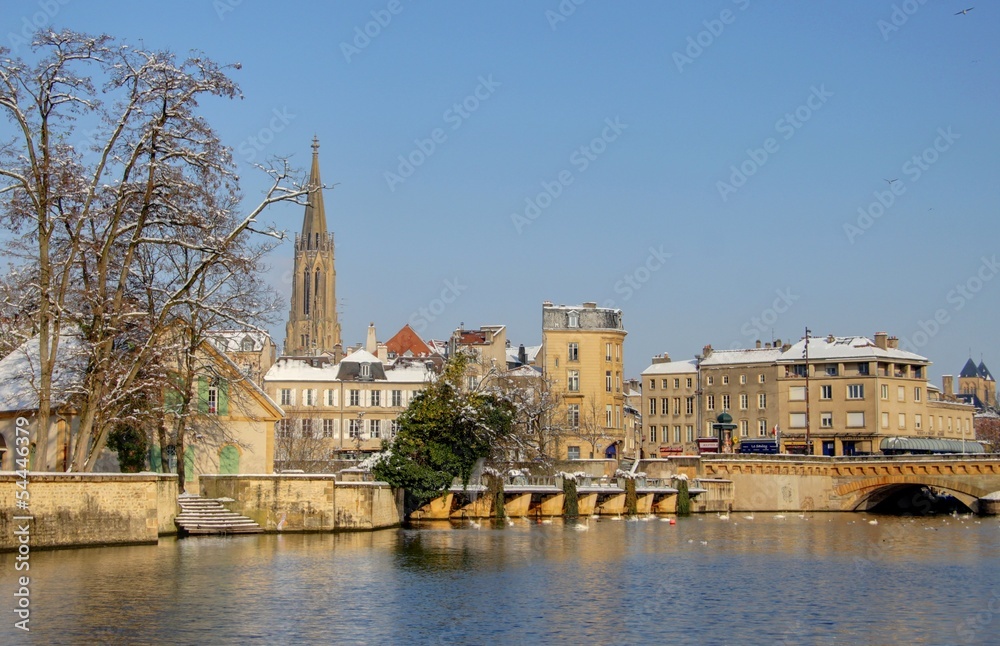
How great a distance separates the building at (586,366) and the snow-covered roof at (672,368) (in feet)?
61.4

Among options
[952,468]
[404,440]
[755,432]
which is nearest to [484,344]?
[755,432]

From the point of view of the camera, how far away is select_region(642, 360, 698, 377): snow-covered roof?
112 metres

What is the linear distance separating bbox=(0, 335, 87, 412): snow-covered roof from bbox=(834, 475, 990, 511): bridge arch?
49.9 meters

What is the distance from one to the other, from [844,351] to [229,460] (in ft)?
215

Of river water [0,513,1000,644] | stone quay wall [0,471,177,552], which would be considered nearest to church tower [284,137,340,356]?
river water [0,513,1000,644]

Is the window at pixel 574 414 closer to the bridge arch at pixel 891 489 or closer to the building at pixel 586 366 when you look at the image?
the building at pixel 586 366

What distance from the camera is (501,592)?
3056cm

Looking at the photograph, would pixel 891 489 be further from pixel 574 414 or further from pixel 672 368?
pixel 672 368

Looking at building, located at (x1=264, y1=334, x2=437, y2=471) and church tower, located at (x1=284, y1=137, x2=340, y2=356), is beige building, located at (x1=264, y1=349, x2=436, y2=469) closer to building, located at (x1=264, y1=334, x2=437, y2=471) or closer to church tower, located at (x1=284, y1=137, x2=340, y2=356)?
building, located at (x1=264, y1=334, x2=437, y2=471)

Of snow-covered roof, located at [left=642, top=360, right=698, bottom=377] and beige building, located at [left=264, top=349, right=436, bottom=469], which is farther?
snow-covered roof, located at [left=642, top=360, right=698, bottom=377]

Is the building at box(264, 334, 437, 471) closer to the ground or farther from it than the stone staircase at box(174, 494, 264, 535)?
farther from it

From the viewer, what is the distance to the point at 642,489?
70.6m

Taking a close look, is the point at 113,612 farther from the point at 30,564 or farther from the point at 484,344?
the point at 484,344

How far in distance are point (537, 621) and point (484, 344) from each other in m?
74.8
